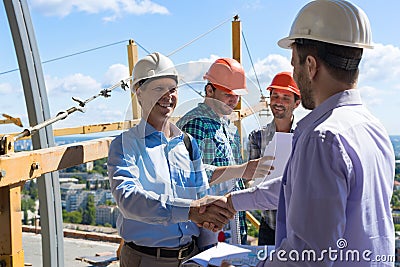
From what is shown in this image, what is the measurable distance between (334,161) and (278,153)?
890 millimetres

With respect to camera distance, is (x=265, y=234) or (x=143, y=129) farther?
(x=265, y=234)

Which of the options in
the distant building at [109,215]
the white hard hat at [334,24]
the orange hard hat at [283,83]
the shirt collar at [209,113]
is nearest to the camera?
the white hard hat at [334,24]

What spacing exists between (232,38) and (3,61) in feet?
7.77

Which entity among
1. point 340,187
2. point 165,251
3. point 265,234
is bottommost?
point 265,234

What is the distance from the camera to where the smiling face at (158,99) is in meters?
1.80

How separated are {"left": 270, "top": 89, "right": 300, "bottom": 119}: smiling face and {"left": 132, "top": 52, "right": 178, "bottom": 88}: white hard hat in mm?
1342

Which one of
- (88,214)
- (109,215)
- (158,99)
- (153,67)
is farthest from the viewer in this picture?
(88,214)

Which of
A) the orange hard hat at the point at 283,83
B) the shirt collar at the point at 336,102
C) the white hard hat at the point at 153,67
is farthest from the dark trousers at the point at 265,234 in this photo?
the shirt collar at the point at 336,102

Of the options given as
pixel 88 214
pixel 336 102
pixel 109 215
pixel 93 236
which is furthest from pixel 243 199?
pixel 88 214

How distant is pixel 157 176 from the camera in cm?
186

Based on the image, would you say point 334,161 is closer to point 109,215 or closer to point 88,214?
point 109,215

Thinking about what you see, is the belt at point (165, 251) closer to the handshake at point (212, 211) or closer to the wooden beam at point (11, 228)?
the handshake at point (212, 211)

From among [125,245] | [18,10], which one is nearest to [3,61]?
[18,10]

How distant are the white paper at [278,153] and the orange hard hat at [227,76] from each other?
309 millimetres
